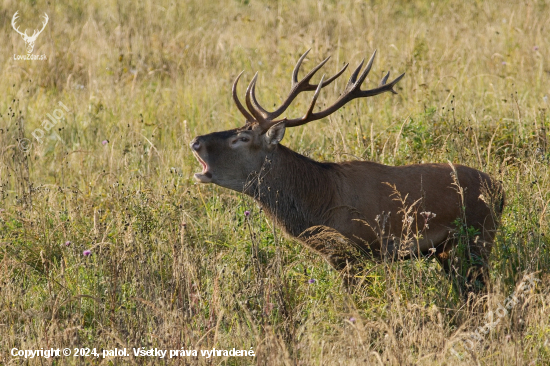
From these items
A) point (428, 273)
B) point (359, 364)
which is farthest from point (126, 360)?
point (428, 273)

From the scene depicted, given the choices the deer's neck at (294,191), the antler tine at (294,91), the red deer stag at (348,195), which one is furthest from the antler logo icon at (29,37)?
the deer's neck at (294,191)

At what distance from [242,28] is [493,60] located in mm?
4101

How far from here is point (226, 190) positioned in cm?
627

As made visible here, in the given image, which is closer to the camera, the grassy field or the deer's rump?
the grassy field

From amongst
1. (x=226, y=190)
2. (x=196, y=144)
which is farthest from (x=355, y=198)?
(x=226, y=190)

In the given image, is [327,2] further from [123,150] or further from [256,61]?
→ [123,150]

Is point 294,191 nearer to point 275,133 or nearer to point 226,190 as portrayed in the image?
point 275,133

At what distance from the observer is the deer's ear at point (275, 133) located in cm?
499

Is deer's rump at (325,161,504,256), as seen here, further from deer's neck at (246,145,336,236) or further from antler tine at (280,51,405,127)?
antler tine at (280,51,405,127)

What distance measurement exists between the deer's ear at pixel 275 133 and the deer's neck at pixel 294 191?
3.8 inches

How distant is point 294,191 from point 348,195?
1.39ft

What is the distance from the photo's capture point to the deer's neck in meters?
5.02

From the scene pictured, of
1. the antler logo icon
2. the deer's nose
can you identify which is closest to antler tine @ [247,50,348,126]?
the deer's nose

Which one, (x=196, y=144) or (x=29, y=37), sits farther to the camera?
(x=29, y=37)
